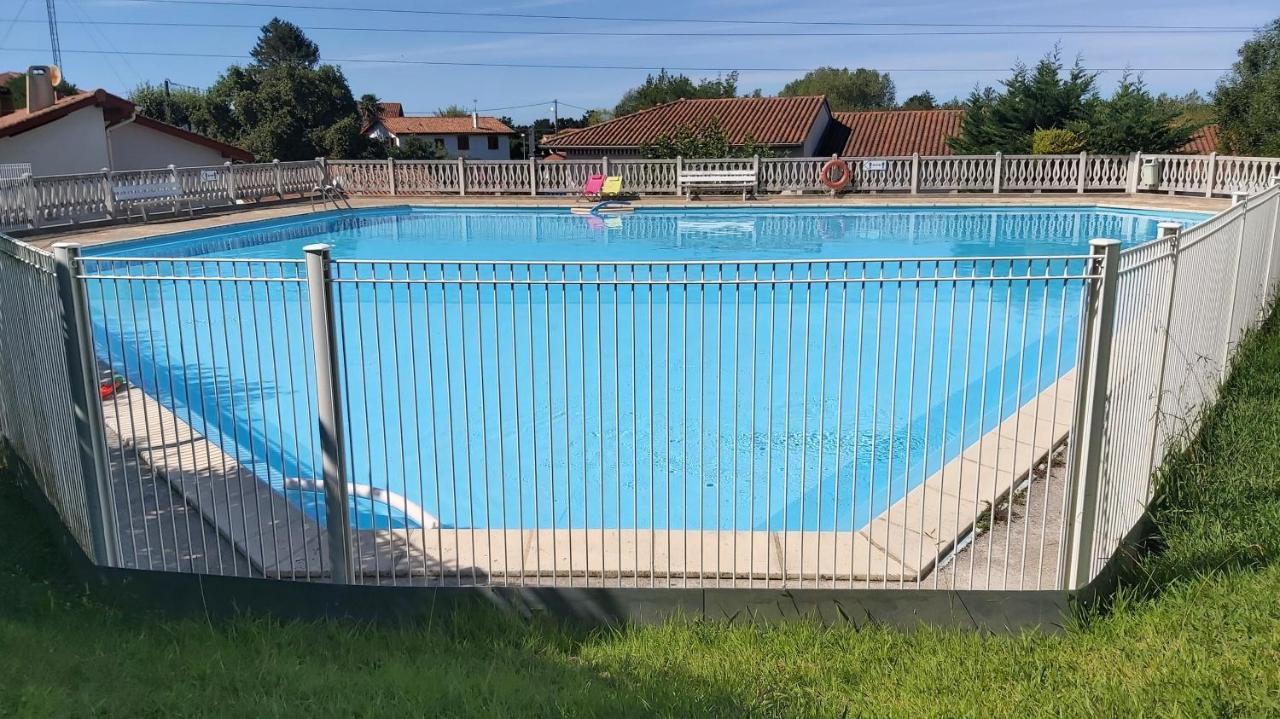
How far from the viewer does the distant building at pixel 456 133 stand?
6278cm

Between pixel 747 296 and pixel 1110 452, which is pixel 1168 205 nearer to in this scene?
pixel 747 296

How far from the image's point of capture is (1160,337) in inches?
165

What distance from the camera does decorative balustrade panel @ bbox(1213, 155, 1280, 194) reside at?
59.5 ft

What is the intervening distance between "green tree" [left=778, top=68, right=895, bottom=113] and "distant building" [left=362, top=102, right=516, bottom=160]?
34569 millimetres

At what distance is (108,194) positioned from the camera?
1794 cm

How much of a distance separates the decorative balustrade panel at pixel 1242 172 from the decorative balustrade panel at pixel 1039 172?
2.70 meters

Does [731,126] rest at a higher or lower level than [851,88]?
lower

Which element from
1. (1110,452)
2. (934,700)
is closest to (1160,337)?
(1110,452)

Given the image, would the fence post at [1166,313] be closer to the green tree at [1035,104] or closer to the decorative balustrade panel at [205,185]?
the decorative balustrade panel at [205,185]

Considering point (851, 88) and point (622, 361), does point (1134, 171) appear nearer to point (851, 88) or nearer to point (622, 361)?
point (622, 361)

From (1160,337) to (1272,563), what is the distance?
1.05 meters

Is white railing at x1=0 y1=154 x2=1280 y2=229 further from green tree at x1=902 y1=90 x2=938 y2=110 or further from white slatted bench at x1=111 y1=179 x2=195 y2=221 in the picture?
green tree at x1=902 y1=90 x2=938 y2=110

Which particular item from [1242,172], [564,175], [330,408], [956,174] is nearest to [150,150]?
[564,175]

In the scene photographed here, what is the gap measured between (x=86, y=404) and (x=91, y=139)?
77.4 ft
